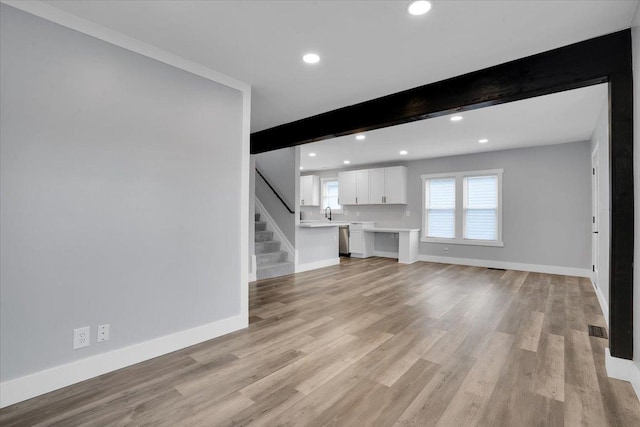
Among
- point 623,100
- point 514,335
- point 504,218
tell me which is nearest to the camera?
point 623,100

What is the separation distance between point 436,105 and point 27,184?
3355mm

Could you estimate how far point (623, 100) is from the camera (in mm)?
2127

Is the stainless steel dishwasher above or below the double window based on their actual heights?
below

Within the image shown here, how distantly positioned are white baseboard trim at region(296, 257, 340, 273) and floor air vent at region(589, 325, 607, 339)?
13.8 ft

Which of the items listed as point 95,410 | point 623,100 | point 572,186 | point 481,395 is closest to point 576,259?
point 572,186

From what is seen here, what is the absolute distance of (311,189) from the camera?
30.7 feet

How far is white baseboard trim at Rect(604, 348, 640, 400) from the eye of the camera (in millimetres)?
→ 2018

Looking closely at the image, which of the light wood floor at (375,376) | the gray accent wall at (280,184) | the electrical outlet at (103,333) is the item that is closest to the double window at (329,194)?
the gray accent wall at (280,184)

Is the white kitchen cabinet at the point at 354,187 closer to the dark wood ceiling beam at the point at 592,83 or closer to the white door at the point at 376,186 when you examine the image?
the white door at the point at 376,186

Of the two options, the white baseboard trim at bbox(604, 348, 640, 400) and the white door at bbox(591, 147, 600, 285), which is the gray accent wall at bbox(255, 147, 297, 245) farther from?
the white door at bbox(591, 147, 600, 285)

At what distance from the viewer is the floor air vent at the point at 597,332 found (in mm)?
2929

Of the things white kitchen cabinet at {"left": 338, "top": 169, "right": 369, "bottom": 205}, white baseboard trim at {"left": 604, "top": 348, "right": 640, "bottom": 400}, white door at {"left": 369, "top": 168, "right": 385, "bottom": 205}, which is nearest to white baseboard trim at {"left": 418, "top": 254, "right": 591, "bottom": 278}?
white door at {"left": 369, "top": 168, "right": 385, "bottom": 205}

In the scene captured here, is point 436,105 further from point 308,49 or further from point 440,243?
point 440,243

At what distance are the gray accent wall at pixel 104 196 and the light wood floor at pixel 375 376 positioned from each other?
0.42 m
